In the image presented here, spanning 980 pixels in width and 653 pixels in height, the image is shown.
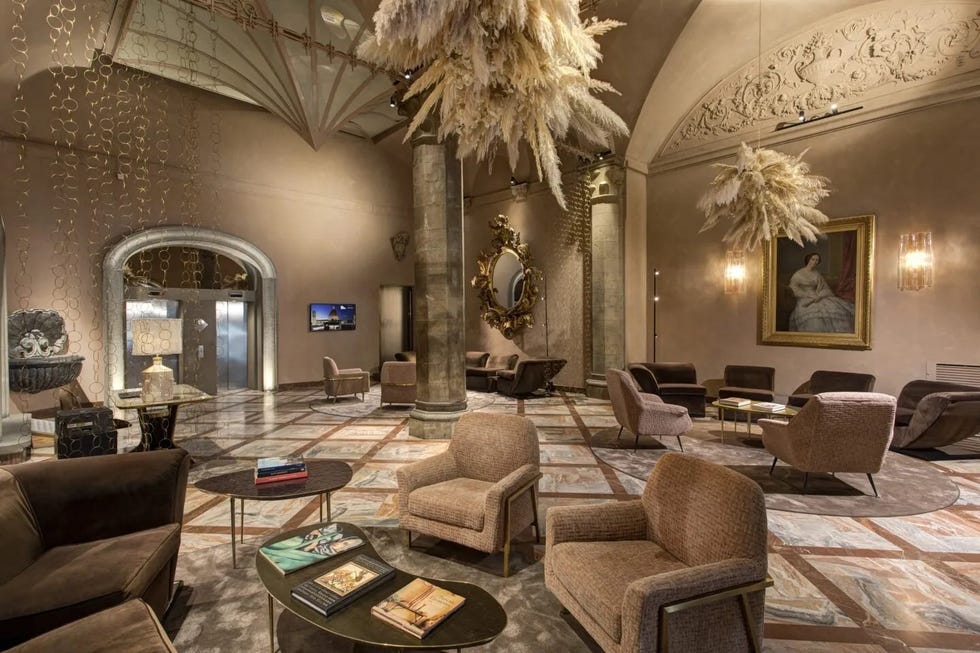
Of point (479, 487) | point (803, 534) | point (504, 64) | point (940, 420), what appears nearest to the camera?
point (504, 64)

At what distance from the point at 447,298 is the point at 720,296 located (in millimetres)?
4892

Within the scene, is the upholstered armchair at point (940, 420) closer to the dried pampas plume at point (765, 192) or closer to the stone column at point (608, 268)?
the dried pampas plume at point (765, 192)

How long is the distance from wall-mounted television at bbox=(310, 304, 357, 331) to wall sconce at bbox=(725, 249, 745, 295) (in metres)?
8.11

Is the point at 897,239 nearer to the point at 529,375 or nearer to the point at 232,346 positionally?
the point at 529,375

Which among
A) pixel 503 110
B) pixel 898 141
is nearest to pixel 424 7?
pixel 503 110

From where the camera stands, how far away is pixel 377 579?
187 cm

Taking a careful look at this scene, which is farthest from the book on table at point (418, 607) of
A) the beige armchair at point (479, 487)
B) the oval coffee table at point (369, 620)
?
the beige armchair at point (479, 487)

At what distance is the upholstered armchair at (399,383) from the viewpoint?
802 centimetres

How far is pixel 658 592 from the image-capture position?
5.33 feet

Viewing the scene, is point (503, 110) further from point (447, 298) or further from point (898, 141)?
point (898, 141)

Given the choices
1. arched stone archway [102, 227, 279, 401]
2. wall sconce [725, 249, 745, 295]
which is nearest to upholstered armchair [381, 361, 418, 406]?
arched stone archway [102, 227, 279, 401]

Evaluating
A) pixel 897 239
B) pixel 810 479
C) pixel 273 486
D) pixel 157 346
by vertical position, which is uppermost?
pixel 897 239

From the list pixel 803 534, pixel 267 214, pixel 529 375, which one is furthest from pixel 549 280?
pixel 803 534

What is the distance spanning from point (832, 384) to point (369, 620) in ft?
22.3
